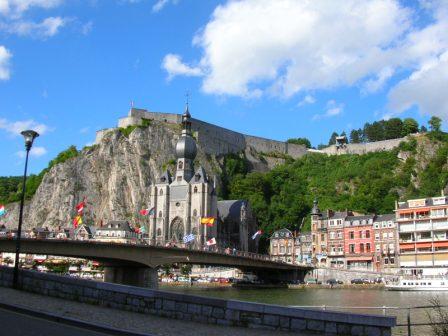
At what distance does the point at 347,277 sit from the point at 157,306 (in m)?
69.4

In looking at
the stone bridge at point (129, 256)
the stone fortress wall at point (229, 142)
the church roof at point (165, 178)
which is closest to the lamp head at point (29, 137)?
the stone bridge at point (129, 256)

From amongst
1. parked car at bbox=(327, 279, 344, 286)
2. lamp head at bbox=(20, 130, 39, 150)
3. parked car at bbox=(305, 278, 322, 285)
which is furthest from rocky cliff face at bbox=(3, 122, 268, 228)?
lamp head at bbox=(20, 130, 39, 150)

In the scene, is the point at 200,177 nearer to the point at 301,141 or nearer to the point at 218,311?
the point at 301,141

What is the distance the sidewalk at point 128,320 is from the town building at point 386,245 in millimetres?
72659

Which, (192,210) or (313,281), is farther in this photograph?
(192,210)

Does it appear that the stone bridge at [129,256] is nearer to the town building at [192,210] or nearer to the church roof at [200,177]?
the town building at [192,210]

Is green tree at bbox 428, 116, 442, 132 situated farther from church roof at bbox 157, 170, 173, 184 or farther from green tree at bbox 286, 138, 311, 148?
church roof at bbox 157, 170, 173, 184

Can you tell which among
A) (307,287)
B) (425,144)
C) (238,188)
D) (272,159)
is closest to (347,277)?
(307,287)

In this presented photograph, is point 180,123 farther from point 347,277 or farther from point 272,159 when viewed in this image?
point 347,277

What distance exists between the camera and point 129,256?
47.7 meters

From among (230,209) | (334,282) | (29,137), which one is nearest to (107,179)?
(230,209)

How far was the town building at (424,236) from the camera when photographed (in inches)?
2938

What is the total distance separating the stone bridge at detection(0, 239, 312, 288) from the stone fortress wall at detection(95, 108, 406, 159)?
190ft

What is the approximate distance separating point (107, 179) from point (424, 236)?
62450mm
